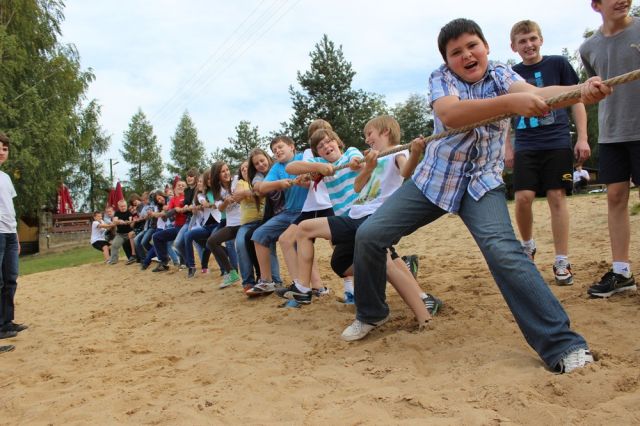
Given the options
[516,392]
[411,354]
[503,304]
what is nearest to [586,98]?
[516,392]

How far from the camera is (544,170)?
13.9ft

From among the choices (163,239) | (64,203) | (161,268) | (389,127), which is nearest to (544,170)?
(389,127)

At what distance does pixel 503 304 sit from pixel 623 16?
2037mm

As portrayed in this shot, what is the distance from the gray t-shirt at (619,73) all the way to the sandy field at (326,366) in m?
1.08

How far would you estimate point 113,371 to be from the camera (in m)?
3.53

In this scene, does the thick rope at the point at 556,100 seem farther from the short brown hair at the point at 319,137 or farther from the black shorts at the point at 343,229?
the short brown hair at the point at 319,137

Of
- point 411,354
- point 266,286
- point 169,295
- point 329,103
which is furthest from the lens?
point 329,103

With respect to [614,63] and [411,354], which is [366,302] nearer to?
[411,354]

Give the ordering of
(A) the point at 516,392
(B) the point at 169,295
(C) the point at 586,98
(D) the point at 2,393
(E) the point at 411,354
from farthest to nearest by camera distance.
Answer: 1. (B) the point at 169,295
2. (D) the point at 2,393
3. (E) the point at 411,354
4. (C) the point at 586,98
5. (A) the point at 516,392

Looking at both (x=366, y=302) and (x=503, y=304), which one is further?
(x=503, y=304)

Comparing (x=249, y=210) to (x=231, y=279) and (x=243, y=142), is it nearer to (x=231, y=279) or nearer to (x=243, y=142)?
(x=231, y=279)

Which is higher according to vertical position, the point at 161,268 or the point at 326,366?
the point at 161,268

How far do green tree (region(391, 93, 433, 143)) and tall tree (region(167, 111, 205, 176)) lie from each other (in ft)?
74.9

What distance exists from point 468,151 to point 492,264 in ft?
2.07
